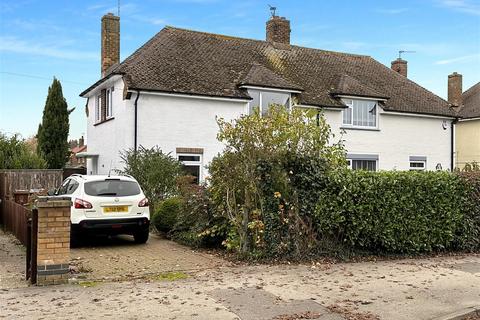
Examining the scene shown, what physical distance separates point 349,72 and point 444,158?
263 inches

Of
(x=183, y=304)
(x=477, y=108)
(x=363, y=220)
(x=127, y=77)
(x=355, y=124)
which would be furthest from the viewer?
(x=477, y=108)

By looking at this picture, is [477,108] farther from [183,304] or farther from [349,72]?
[183,304]

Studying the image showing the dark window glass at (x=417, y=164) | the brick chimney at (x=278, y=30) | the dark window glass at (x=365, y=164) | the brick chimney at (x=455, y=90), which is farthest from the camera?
the brick chimney at (x=455, y=90)

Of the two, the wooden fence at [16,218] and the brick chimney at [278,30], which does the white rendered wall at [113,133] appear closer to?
the wooden fence at [16,218]

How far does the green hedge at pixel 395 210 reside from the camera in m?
10.0

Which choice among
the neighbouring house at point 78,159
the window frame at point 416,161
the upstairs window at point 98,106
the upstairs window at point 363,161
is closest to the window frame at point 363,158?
the upstairs window at point 363,161

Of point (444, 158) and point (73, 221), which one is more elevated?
point (444, 158)

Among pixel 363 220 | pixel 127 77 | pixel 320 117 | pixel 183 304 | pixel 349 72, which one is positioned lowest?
pixel 183 304

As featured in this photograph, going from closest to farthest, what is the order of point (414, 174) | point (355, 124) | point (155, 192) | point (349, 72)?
point (414, 174), point (155, 192), point (355, 124), point (349, 72)

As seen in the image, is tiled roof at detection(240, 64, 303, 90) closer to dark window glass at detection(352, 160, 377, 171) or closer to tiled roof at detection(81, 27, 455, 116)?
tiled roof at detection(81, 27, 455, 116)

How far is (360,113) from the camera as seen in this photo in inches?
953

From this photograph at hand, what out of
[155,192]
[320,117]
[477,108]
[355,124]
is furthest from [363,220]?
[477,108]

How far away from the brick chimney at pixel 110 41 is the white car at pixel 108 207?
44.6ft

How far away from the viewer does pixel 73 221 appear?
35.1 feet
